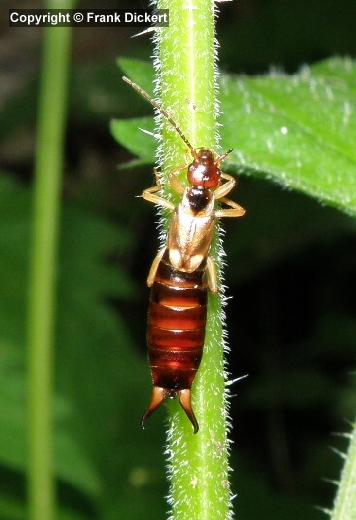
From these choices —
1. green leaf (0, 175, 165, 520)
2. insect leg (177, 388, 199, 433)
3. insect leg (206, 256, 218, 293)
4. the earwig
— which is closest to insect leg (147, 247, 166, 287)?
the earwig

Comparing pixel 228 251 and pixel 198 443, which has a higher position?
pixel 198 443

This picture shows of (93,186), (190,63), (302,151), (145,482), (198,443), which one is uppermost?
(190,63)

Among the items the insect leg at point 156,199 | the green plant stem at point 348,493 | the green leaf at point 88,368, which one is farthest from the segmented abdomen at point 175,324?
the green leaf at point 88,368

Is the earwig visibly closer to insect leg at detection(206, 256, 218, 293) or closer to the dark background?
insect leg at detection(206, 256, 218, 293)

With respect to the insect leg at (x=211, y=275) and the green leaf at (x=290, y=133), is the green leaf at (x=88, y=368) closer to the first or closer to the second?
the green leaf at (x=290, y=133)

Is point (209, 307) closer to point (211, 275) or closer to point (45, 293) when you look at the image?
point (211, 275)

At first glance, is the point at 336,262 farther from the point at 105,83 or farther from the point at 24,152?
the point at 24,152

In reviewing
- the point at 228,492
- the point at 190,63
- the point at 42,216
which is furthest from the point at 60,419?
the point at 190,63
